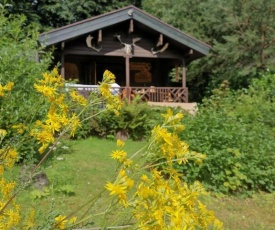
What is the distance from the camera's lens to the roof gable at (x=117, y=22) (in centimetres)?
1247

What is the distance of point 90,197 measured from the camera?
503cm

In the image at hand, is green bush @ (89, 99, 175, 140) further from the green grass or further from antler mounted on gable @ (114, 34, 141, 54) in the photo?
antler mounted on gable @ (114, 34, 141, 54)

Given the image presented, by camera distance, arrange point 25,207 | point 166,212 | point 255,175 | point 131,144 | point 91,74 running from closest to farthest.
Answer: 1. point 166,212
2. point 25,207
3. point 255,175
4. point 131,144
5. point 91,74

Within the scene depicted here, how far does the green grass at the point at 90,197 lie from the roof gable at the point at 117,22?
5.93 metres

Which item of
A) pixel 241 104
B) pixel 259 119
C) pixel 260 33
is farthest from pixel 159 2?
pixel 259 119

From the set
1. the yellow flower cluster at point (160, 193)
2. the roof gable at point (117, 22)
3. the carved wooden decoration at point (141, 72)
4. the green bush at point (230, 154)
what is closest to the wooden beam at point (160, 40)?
the roof gable at point (117, 22)

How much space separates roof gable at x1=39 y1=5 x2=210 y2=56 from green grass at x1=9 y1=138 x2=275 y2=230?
5.93 m

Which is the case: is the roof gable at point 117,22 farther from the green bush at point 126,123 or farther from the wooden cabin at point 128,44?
the green bush at point 126,123

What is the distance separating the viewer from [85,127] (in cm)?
981

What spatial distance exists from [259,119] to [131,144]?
9.43 ft

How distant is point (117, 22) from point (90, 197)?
924 centimetres

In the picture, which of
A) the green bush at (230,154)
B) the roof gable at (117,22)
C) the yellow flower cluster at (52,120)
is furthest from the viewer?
the roof gable at (117,22)

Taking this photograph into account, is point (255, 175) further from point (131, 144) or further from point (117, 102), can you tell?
point (117, 102)

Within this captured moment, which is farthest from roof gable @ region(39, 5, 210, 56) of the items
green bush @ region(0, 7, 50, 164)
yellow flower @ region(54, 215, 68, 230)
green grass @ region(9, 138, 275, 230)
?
yellow flower @ region(54, 215, 68, 230)
